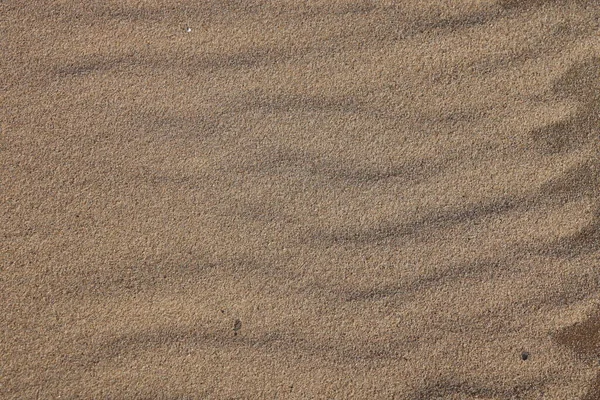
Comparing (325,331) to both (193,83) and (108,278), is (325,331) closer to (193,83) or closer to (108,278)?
(108,278)

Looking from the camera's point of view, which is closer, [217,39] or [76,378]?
[76,378]

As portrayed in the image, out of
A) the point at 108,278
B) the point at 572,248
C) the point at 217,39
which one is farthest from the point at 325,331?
the point at 217,39

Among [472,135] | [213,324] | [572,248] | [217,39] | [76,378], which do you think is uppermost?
[217,39]

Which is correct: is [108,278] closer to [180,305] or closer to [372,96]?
[180,305]

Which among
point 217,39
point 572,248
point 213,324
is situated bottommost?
point 213,324

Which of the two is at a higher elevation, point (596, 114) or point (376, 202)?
point (596, 114)

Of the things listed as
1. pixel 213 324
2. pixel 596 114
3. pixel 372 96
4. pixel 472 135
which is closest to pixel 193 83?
pixel 372 96
